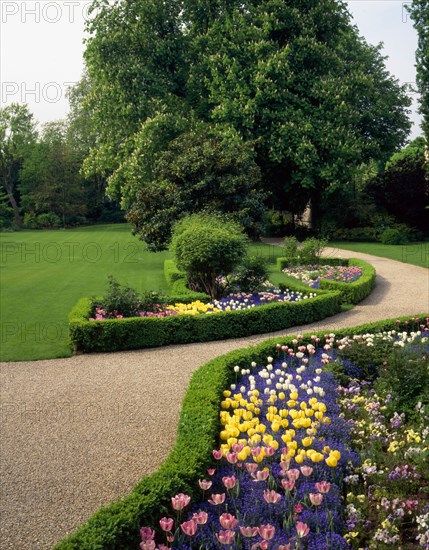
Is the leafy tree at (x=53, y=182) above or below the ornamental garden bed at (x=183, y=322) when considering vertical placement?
above

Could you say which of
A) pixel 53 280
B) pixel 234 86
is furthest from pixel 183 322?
pixel 234 86

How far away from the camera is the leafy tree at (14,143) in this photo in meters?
57.0

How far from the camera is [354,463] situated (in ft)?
17.6

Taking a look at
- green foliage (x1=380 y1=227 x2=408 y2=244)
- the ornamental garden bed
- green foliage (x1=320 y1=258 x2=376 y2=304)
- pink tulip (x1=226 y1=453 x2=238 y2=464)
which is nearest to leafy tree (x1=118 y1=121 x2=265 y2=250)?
green foliage (x1=320 y1=258 x2=376 y2=304)

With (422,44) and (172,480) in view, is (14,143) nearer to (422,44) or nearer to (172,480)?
(422,44)

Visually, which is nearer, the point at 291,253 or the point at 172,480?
the point at 172,480

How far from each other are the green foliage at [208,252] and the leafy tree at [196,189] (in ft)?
20.1

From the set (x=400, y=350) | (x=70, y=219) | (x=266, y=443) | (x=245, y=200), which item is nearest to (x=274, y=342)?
(x=400, y=350)

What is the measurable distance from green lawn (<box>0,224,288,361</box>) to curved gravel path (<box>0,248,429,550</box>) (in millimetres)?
1543

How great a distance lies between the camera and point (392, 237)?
31.7 meters

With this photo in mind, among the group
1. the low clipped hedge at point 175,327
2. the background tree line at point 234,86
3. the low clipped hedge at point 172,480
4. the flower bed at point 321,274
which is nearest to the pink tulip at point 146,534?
the low clipped hedge at point 172,480

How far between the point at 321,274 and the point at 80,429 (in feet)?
40.7

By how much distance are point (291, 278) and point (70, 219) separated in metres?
40.1

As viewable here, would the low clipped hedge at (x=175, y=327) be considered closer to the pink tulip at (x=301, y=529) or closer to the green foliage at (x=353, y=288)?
the green foliage at (x=353, y=288)
